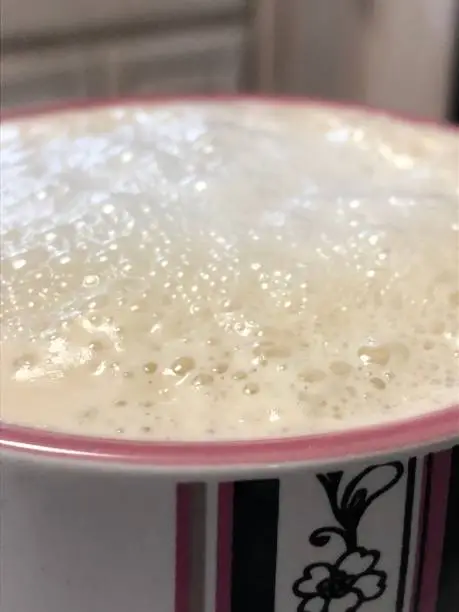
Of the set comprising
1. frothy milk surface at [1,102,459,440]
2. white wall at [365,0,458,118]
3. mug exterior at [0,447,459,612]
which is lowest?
white wall at [365,0,458,118]

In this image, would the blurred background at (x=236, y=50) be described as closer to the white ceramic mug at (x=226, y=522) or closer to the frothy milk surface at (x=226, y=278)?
the frothy milk surface at (x=226, y=278)

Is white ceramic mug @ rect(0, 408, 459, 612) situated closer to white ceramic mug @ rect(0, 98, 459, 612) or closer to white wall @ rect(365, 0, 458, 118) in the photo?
white ceramic mug @ rect(0, 98, 459, 612)

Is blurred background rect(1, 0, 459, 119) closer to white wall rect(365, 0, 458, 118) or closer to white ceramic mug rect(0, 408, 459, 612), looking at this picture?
white wall rect(365, 0, 458, 118)

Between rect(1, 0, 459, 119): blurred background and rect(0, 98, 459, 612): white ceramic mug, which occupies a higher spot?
rect(0, 98, 459, 612): white ceramic mug

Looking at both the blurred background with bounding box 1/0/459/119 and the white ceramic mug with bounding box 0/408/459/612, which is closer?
the white ceramic mug with bounding box 0/408/459/612

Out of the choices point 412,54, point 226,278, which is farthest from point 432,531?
point 412,54

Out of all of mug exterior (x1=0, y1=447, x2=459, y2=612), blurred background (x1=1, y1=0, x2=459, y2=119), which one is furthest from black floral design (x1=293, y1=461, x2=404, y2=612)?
blurred background (x1=1, y1=0, x2=459, y2=119)

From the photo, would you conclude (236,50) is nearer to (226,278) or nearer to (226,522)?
(226,278)
